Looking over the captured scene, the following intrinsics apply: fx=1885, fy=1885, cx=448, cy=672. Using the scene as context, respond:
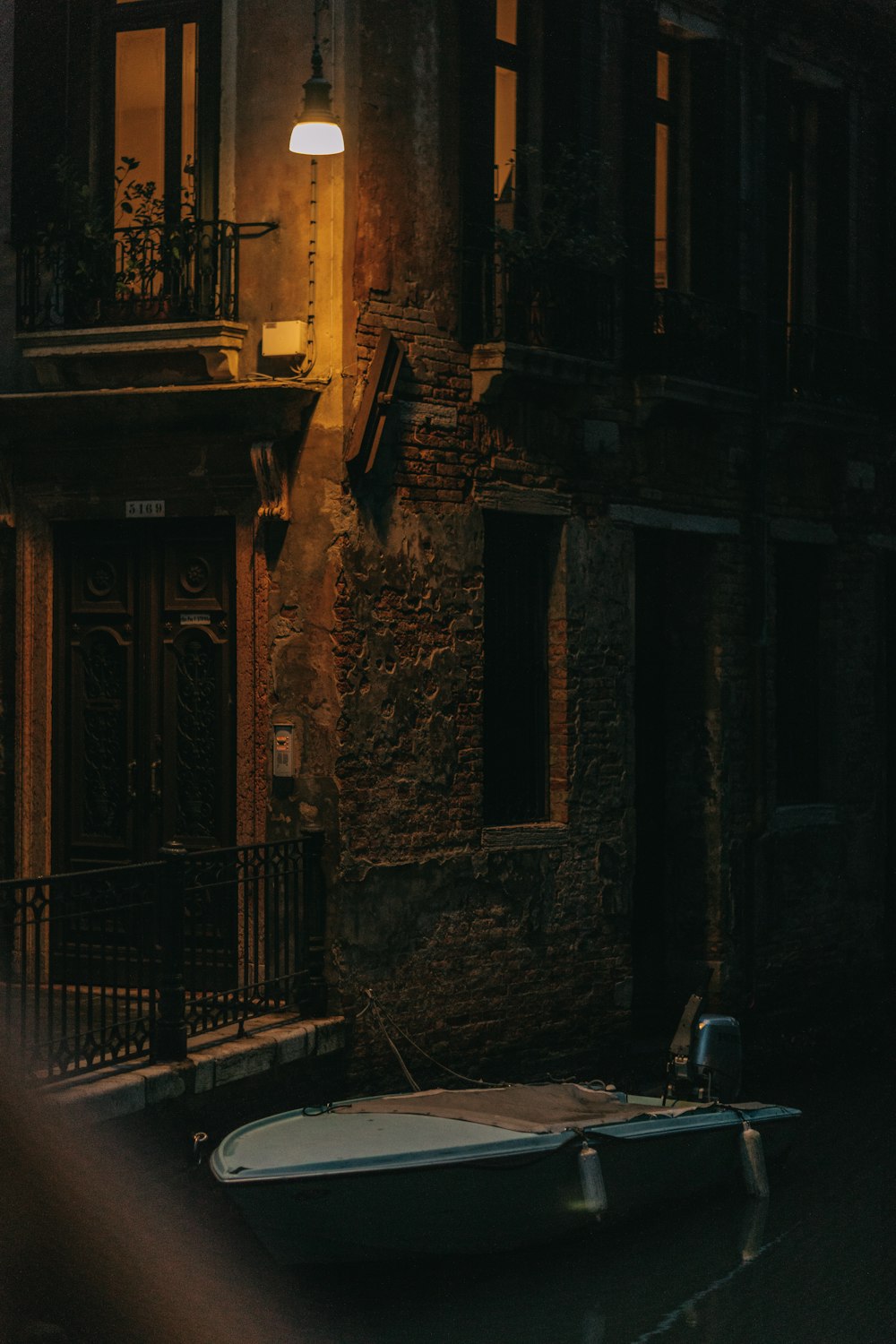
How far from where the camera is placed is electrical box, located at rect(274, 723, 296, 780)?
10586 millimetres

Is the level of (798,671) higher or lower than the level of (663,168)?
lower

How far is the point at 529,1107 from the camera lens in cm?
876

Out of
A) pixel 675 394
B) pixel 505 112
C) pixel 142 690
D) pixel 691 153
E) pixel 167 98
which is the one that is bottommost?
pixel 142 690

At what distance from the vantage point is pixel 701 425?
13.3m

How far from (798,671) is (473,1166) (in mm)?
7606

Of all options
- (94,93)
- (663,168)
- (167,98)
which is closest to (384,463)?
(167,98)

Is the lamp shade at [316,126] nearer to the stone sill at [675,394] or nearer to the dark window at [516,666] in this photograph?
the dark window at [516,666]

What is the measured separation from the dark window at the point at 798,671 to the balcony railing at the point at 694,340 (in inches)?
64.9

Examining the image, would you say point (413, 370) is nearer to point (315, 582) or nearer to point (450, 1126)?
point (315, 582)

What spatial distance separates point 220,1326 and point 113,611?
15.9 ft

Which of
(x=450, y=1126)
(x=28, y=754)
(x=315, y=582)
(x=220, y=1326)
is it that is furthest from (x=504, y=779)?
(x=220, y=1326)

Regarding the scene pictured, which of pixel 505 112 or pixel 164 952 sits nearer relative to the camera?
pixel 164 952

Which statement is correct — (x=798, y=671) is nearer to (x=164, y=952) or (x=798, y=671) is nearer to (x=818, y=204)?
(x=818, y=204)

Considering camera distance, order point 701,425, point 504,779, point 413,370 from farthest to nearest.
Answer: point 701,425 < point 504,779 < point 413,370
